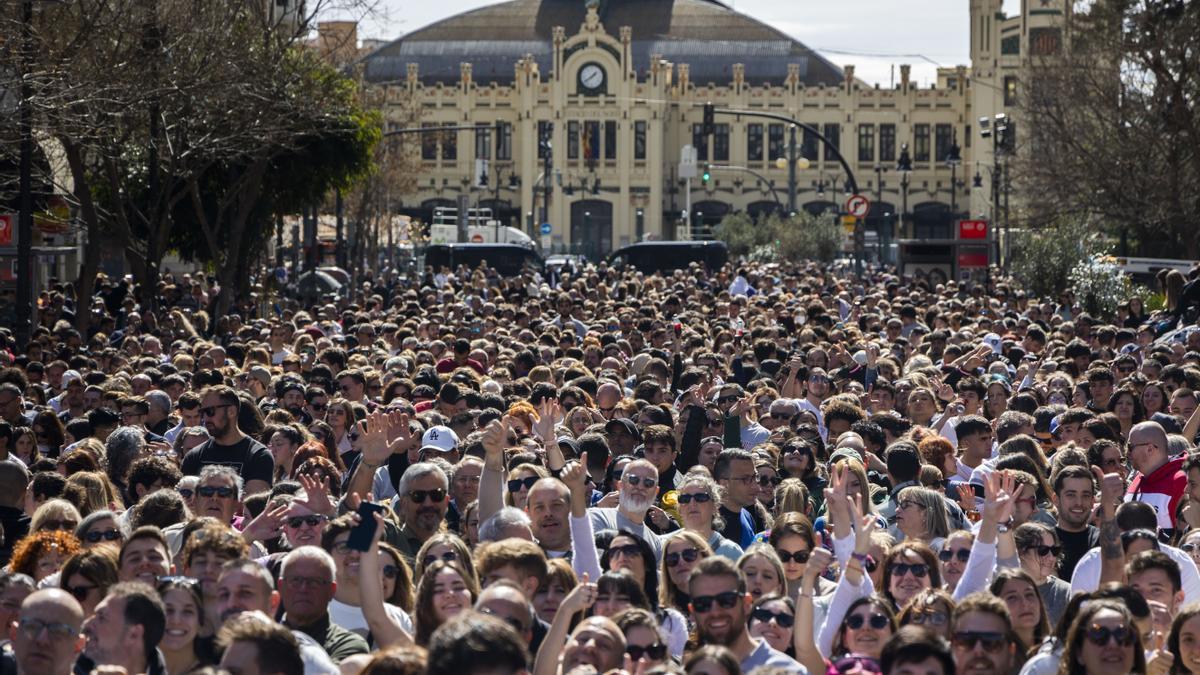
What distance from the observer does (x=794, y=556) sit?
9023 millimetres

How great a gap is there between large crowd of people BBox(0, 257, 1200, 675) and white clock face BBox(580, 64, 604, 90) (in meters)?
86.5

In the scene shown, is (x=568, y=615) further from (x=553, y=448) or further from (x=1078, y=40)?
(x=1078, y=40)

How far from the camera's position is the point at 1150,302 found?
34219mm

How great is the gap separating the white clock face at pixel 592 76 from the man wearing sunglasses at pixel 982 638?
99272 millimetres

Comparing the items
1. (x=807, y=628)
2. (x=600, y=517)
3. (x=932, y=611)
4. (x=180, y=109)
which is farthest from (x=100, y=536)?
(x=180, y=109)

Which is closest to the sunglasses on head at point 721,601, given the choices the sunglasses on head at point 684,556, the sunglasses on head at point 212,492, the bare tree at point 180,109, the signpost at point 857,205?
the sunglasses on head at point 684,556

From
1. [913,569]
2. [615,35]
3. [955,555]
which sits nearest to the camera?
[913,569]

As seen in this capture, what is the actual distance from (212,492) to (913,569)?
145 inches

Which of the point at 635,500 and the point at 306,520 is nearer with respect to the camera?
the point at 306,520

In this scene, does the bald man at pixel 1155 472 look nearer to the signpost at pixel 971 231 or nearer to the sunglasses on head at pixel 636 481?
the sunglasses on head at pixel 636 481

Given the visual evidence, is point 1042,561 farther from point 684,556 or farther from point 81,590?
point 81,590

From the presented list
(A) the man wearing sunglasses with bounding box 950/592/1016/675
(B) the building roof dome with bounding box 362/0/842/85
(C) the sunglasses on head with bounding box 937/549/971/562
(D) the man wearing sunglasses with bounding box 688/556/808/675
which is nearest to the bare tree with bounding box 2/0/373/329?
(C) the sunglasses on head with bounding box 937/549/971/562

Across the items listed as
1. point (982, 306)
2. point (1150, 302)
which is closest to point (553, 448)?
point (982, 306)

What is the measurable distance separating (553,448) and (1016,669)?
4.36 m
